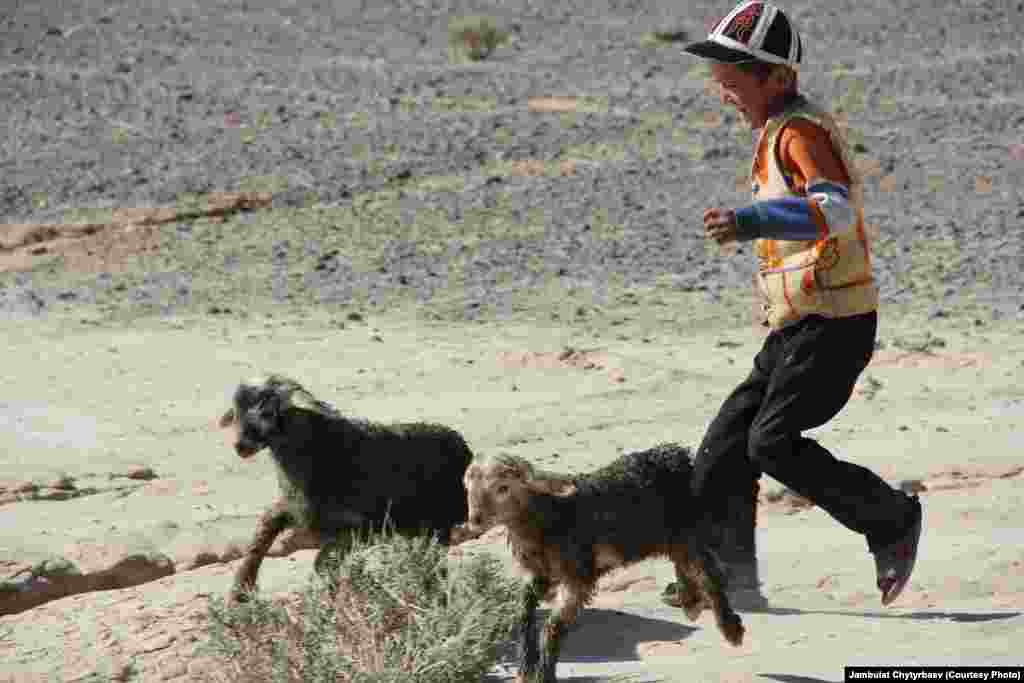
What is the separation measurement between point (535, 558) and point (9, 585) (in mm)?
2783

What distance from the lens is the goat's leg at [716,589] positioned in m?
6.64

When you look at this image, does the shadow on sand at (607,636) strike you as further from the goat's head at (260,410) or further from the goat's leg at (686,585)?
the goat's head at (260,410)

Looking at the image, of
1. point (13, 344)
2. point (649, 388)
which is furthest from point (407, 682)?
point (13, 344)

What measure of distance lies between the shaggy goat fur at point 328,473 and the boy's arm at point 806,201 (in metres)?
2.47

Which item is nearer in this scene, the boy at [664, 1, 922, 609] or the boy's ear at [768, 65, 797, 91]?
the boy at [664, 1, 922, 609]

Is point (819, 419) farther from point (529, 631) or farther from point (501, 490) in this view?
point (529, 631)

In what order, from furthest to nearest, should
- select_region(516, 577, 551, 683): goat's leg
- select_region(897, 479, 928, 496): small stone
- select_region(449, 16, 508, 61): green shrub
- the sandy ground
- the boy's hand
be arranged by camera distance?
1. select_region(449, 16, 508, 61): green shrub
2. select_region(897, 479, 928, 496): small stone
3. the sandy ground
4. select_region(516, 577, 551, 683): goat's leg
5. the boy's hand

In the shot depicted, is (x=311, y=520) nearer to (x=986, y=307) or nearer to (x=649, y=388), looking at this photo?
(x=649, y=388)

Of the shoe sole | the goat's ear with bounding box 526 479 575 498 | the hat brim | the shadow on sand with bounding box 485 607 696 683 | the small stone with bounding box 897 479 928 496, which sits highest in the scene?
the hat brim

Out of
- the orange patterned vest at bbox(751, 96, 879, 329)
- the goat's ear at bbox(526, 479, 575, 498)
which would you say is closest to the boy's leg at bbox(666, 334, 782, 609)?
the orange patterned vest at bbox(751, 96, 879, 329)

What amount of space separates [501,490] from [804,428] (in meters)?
1.04

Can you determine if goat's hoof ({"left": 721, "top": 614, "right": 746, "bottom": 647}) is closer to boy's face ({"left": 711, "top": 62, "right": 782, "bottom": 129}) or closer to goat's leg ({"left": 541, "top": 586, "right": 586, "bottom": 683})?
goat's leg ({"left": 541, "top": 586, "right": 586, "bottom": 683})

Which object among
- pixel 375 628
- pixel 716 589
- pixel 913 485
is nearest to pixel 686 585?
pixel 716 589

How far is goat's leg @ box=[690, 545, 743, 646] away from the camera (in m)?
6.64
